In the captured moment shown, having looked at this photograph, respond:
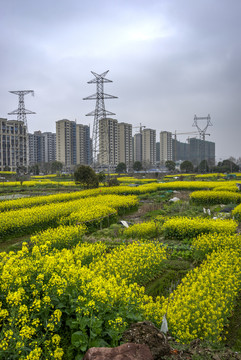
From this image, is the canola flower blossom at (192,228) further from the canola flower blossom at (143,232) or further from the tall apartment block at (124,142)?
A: the tall apartment block at (124,142)

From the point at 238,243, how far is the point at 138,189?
17.0 m

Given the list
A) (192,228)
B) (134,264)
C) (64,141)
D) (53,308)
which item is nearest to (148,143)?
(64,141)

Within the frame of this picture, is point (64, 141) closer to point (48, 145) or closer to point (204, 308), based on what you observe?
point (48, 145)

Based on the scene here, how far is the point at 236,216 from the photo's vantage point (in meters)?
13.0

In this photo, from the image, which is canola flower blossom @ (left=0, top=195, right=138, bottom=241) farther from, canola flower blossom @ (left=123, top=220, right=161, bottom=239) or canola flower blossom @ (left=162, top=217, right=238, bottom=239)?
canola flower blossom @ (left=162, top=217, right=238, bottom=239)

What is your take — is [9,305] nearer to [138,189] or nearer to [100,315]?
[100,315]

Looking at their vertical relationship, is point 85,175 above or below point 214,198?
above

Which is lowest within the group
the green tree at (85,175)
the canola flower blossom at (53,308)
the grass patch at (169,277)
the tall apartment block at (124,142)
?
the grass patch at (169,277)

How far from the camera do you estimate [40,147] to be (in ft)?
493

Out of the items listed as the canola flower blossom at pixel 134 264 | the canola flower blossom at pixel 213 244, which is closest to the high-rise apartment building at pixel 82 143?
the canola flower blossom at pixel 213 244

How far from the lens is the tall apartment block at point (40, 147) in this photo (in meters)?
145

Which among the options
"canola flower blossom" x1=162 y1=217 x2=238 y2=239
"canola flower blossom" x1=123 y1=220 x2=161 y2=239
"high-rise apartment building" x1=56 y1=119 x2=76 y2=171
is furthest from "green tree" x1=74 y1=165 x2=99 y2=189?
"high-rise apartment building" x1=56 y1=119 x2=76 y2=171

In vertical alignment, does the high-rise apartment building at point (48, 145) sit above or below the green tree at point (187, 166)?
above

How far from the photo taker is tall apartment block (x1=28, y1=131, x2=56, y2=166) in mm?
144875
